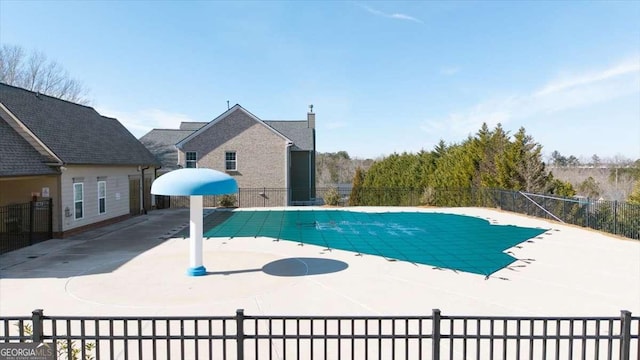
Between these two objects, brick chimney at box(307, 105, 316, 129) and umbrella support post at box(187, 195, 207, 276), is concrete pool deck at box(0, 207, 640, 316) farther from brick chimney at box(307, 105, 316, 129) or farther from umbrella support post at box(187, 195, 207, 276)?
brick chimney at box(307, 105, 316, 129)

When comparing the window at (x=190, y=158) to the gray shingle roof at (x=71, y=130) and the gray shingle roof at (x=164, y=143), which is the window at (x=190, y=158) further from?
the gray shingle roof at (x=71, y=130)

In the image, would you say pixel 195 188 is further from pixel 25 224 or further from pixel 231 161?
pixel 231 161

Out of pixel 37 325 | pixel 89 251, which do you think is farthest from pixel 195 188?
pixel 89 251

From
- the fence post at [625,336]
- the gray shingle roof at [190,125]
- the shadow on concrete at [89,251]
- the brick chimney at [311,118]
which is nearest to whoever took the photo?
the fence post at [625,336]

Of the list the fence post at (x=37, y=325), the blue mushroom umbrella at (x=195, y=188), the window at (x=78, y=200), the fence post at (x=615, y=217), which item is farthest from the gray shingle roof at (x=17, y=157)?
the fence post at (x=615, y=217)

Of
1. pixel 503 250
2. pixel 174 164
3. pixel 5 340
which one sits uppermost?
pixel 174 164

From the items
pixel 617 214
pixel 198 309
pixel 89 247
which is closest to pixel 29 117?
pixel 89 247

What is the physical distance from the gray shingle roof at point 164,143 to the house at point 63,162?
8.74 meters

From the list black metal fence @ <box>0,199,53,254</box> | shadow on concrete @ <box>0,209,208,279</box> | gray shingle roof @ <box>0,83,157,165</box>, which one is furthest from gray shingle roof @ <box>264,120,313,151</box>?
black metal fence @ <box>0,199,53,254</box>

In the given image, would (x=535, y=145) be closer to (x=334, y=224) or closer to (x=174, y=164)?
(x=334, y=224)

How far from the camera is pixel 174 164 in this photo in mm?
28578

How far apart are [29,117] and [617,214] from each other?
81.0ft

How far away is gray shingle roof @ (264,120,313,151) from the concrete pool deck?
17037 millimetres

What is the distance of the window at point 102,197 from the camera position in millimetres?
16766
